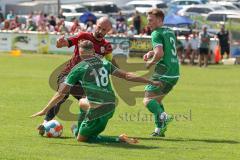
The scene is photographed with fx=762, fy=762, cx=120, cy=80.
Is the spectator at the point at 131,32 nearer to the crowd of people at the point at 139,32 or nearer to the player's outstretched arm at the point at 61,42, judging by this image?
the crowd of people at the point at 139,32

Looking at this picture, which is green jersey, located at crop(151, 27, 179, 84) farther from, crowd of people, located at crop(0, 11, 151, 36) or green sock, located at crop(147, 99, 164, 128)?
crowd of people, located at crop(0, 11, 151, 36)

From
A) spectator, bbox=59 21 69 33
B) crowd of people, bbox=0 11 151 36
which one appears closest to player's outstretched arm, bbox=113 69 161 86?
crowd of people, bbox=0 11 151 36

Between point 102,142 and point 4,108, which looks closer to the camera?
point 102,142

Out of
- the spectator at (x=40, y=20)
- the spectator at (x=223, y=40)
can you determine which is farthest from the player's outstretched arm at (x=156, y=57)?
the spectator at (x=40, y=20)

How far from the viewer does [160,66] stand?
1264 centimetres

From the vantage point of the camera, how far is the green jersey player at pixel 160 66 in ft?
41.0

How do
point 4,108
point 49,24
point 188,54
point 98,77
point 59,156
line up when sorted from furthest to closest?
1. point 49,24
2. point 188,54
3. point 4,108
4. point 98,77
5. point 59,156

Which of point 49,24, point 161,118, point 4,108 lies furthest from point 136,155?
point 49,24

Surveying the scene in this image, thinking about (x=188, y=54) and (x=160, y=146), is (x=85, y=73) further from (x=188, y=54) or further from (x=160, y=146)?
(x=188, y=54)

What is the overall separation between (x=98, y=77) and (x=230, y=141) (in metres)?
2.57

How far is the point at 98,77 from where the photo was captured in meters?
11.4

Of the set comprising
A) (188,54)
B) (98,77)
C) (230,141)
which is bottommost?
(188,54)

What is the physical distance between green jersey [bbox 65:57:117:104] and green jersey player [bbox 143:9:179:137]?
1.13 meters

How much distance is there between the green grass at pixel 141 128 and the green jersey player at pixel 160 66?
392mm
